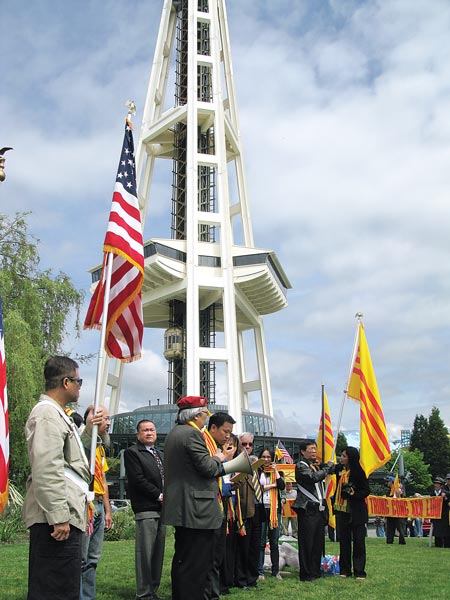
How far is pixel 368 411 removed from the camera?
1116cm

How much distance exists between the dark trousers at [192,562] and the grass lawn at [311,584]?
2.50 metres

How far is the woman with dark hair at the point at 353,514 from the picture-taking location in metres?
9.99

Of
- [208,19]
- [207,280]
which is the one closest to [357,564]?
[207,280]

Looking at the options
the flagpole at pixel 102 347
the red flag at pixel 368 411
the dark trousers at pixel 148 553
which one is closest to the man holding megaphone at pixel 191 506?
the flagpole at pixel 102 347

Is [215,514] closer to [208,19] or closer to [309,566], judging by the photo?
[309,566]

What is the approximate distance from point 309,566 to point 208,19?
170 feet

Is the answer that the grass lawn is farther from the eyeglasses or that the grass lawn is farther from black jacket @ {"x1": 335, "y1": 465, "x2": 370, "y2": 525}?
the eyeglasses

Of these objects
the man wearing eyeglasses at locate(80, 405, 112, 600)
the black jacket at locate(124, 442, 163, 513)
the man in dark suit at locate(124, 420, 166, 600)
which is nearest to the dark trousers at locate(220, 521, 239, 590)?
the man in dark suit at locate(124, 420, 166, 600)

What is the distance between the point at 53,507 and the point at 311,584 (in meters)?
5.94

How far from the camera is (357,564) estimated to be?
9969 millimetres

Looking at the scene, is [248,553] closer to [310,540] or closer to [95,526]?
[310,540]

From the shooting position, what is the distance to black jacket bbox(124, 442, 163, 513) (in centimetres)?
758

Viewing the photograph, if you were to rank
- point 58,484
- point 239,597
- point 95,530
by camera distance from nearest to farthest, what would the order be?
1. point 58,484
2. point 95,530
3. point 239,597

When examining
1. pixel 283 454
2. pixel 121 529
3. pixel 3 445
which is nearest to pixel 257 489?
pixel 3 445
